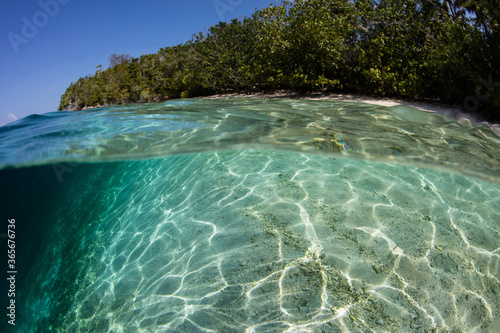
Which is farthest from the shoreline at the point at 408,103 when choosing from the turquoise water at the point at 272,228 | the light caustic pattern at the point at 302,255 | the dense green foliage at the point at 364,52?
the light caustic pattern at the point at 302,255

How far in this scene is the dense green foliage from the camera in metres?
10.8

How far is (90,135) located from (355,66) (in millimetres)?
12144

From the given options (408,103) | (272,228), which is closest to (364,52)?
(408,103)

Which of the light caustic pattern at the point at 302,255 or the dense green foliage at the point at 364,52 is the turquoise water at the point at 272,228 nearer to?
the light caustic pattern at the point at 302,255

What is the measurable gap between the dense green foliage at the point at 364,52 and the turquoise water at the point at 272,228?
3940mm

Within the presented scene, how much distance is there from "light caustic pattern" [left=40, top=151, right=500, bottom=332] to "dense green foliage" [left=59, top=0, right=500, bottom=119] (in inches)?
276

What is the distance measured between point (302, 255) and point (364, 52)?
12.0 metres

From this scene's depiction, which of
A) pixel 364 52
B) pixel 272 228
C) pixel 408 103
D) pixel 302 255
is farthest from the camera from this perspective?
pixel 364 52

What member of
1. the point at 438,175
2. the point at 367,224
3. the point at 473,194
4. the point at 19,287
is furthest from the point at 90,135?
the point at 473,194

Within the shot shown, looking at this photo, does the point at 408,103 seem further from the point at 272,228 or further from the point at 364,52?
the point at 272,228

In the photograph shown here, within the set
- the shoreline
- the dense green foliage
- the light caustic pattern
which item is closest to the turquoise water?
the light caustic pattern

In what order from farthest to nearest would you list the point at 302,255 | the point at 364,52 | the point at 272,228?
the point at 364,52 → the point at 272,228 → the point at 302,255

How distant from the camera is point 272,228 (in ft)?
16.0

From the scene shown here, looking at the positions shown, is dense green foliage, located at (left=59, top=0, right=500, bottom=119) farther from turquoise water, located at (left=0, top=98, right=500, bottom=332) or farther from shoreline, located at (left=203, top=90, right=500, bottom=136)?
turquoise water, located at (left=0, top=98, right=500, bottom=332)
